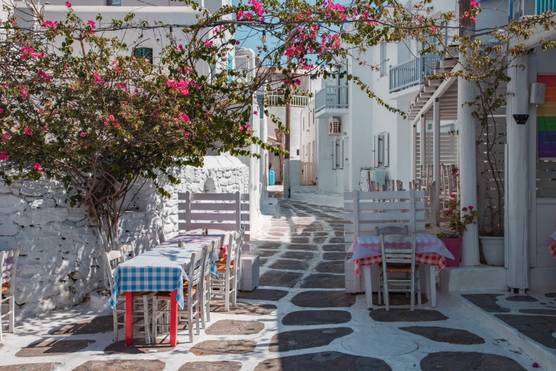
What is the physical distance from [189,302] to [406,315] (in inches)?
109

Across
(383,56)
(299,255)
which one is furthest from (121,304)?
(383,56)

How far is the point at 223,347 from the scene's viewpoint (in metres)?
6.57

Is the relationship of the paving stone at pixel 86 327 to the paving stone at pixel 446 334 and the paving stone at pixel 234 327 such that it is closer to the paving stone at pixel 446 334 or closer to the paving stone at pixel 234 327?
the paving stone at pixel 234 327

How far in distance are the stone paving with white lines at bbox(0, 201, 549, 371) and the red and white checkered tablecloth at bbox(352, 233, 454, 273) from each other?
2.04 feet

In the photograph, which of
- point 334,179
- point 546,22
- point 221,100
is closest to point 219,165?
point 221,100

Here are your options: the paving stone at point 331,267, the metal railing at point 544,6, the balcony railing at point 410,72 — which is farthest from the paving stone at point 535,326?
the balcony railing at point 410,72

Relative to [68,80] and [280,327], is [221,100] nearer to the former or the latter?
[68,80]

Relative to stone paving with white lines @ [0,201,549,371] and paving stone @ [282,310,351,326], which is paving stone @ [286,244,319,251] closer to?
stone paving with white lines @ [0,201,549,371]

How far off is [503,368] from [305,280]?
16.4ft

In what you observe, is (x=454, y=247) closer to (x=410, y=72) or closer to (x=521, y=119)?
(x=521, y=119)

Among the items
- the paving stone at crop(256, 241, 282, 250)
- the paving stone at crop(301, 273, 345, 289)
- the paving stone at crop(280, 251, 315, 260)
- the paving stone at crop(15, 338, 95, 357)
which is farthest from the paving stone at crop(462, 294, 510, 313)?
the paving stone at crop(256, 241, 282, 250)

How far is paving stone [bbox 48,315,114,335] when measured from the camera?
7180 mm

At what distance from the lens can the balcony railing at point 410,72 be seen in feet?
64.3

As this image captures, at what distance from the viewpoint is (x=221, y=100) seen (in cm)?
800
